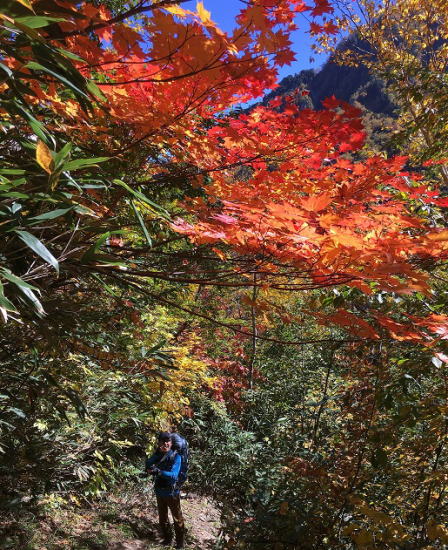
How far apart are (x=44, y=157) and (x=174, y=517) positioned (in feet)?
15.3

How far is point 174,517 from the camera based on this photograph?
432 centimetres

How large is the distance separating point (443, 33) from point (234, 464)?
831cm

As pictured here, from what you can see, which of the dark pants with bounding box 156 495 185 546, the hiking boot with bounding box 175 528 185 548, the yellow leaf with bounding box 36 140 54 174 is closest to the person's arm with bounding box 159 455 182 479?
the dark pants with bounding box 156 495 185 546

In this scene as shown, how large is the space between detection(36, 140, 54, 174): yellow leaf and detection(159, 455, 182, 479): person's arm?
412cm

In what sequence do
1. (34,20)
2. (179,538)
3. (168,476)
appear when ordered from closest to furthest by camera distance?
(34,20) < (168,476) < (179,538)

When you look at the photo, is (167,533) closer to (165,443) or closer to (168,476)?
(168,476)

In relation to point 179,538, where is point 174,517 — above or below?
above

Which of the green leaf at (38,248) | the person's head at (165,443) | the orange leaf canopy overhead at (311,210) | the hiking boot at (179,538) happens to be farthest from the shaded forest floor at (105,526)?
the green leaf at (38,248)

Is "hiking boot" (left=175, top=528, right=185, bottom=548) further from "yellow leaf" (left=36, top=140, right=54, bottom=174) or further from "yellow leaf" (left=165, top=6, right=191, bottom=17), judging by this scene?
"yellow leaf" (left=165, top=6, right=191, bottom=17)

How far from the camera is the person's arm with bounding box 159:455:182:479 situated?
13.8 ft

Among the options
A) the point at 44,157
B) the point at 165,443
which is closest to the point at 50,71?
the point at 44,157

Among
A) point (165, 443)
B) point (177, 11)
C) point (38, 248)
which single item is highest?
point (177, 11)

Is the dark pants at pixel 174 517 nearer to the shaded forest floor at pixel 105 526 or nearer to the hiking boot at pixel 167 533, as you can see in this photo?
the hiking boot at pixel 167 533

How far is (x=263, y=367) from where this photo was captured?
864cm
